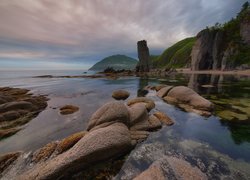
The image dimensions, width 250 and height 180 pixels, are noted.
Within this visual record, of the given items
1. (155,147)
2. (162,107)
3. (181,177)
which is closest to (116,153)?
(155,147)

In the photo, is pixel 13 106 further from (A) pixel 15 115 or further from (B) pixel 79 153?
(B) pixel 79 153

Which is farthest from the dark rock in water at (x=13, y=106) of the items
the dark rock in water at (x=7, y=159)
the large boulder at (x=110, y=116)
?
the large boulder at (x=110, y=116)

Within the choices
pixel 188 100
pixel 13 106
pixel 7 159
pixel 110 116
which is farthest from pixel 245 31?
pixel 7 159

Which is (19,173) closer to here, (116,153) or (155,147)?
(116,153)

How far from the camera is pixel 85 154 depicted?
21.6 ft

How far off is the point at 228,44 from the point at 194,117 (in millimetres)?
86249

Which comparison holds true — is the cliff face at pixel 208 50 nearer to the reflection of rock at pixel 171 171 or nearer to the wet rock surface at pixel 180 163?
the wet rock surface at pixel 180 163

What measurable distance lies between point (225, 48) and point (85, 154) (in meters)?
94.8

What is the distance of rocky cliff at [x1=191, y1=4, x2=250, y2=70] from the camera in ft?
236

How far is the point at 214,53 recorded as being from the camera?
80.2 meters

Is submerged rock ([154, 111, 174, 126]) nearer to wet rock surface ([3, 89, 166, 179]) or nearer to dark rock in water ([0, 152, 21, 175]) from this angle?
wet rock surface ([3, 89, 166, 179])

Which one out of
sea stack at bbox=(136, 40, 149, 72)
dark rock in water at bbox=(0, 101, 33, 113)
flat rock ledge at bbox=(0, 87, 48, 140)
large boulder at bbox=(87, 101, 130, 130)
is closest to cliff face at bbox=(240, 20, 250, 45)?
sea stack at bbox=(136, 40, 149, 72)

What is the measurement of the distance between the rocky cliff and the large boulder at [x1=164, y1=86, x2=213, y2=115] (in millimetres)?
69298

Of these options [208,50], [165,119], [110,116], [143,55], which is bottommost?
[165,119]
